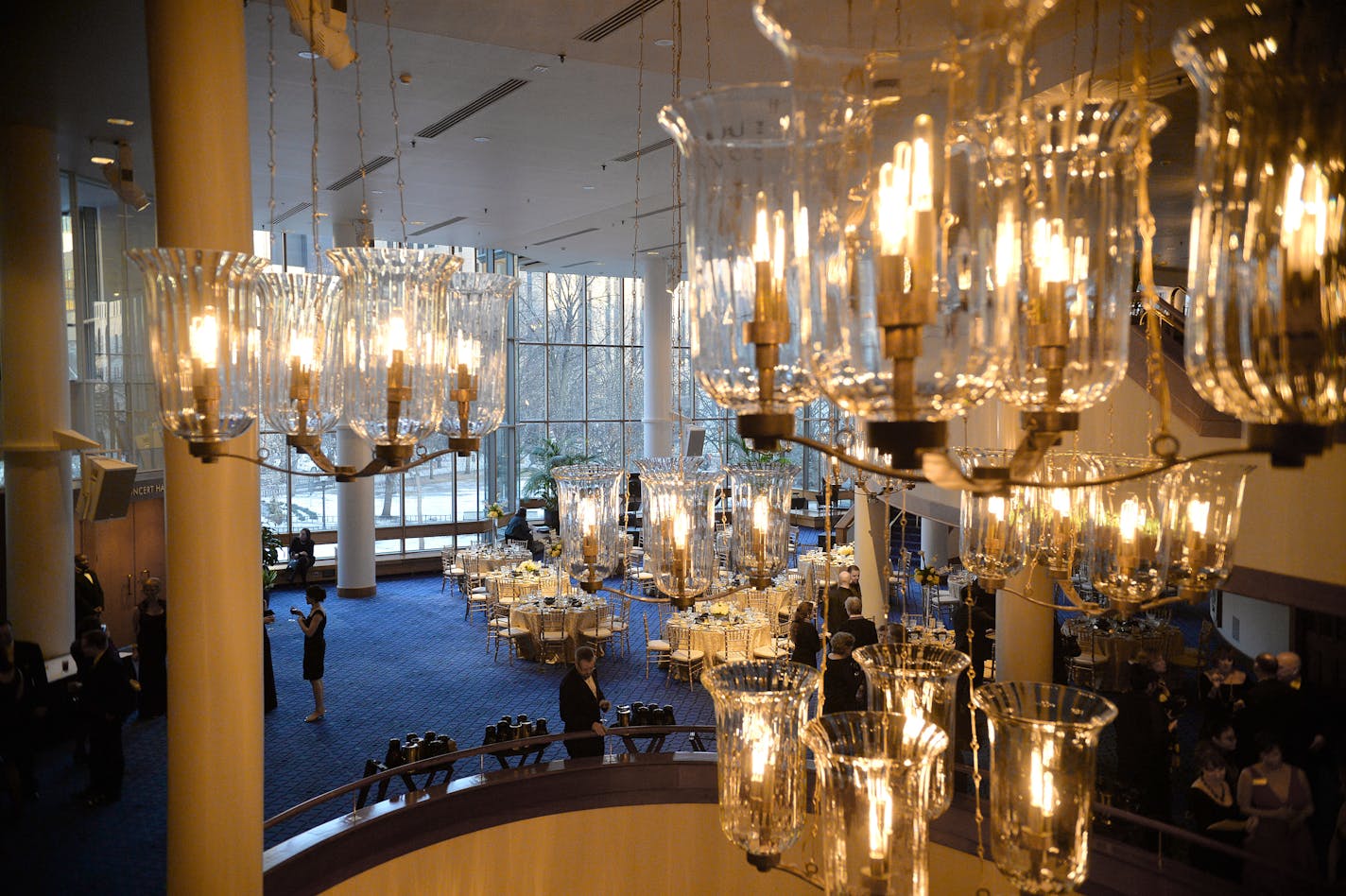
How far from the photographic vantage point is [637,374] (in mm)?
22891

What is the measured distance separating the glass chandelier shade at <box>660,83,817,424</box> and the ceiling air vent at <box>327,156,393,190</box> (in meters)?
8.93

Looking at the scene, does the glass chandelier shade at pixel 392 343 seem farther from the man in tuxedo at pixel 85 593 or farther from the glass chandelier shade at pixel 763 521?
the man in tuxedo at pixel 85 593

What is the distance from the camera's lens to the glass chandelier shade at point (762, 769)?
7.93ft

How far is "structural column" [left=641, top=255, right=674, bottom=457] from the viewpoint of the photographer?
1991 centimetres

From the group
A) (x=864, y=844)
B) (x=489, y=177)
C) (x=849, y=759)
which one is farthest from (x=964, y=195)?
(x=489, y=177)

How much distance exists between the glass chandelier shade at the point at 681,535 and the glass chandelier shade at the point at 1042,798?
1.62 m

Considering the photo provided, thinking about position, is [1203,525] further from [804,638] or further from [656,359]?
[656,359]

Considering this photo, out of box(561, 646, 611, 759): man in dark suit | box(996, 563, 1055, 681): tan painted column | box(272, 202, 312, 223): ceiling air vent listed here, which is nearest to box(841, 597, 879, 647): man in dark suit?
box(996, 563, 1055, 681): tan painted column

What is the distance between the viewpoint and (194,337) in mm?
2418

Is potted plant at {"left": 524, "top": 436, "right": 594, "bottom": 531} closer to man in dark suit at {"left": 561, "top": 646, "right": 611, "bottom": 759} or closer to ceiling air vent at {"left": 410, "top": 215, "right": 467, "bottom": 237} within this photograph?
ceiling air vent at {"left": 410, "top": 215, "right": 467, "bottom": 237}

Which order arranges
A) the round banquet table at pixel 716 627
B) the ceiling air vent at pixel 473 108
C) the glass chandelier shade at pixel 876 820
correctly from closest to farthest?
the glass chandelier shade at pixel 876 820
the ceiling air vent at pixel 473 108
the round banquet table at pixel 716 627

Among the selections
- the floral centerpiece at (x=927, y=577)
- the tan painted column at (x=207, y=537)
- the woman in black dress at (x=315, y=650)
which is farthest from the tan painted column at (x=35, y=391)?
the floral centerpiece at (x=927, y=577)

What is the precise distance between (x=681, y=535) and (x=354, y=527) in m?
13.1

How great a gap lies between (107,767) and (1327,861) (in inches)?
337
